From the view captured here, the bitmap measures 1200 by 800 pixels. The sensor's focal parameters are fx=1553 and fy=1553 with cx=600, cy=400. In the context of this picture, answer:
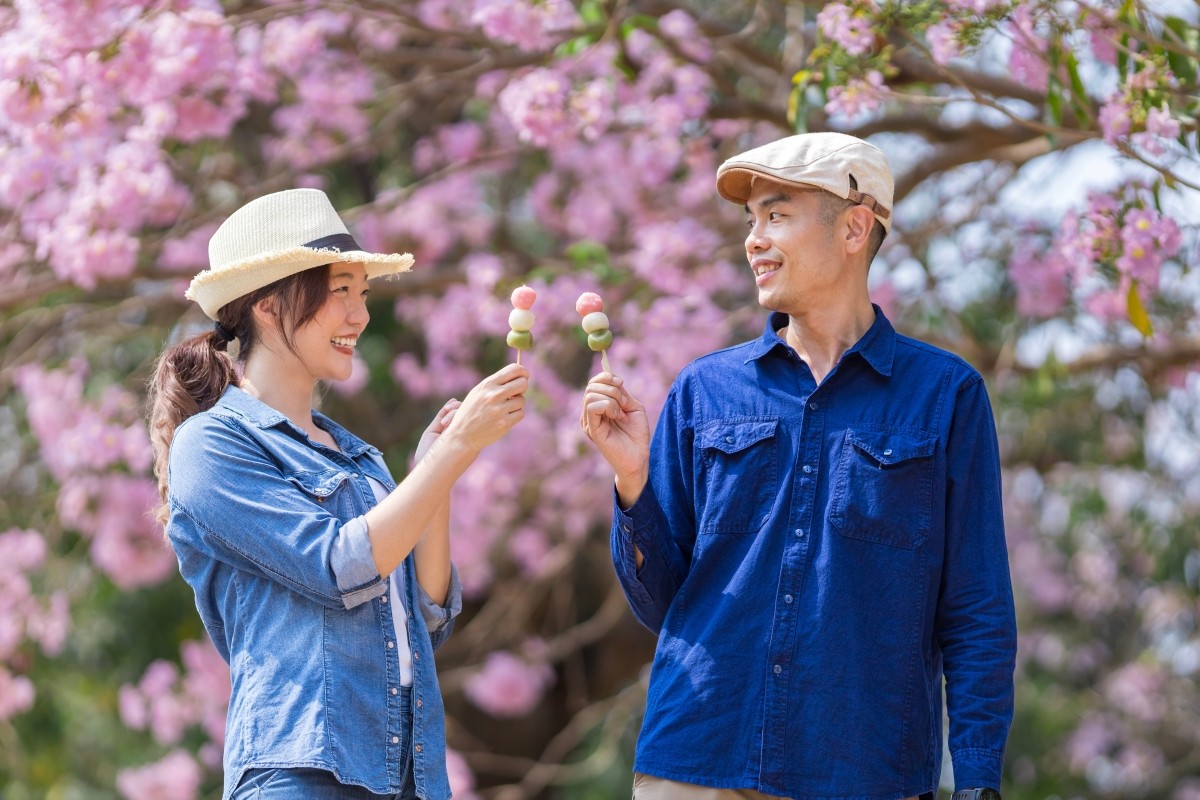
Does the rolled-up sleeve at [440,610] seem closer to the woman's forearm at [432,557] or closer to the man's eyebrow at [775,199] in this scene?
the woman's forearm at [432,557]

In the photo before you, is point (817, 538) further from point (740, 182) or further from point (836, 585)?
point (740, 182)

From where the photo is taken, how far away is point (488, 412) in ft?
8.09

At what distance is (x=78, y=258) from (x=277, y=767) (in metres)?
3.07

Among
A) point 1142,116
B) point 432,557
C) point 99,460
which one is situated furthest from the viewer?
point 99,460

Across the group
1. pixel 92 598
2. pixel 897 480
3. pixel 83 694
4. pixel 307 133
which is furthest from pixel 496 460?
pixel 897 480

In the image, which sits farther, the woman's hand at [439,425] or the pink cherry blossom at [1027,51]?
the pink cherry blossom at [1027,51]

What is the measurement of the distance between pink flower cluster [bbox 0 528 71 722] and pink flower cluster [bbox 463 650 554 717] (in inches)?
68.8

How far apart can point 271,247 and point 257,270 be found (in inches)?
2.0

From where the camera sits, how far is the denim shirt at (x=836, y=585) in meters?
2.41

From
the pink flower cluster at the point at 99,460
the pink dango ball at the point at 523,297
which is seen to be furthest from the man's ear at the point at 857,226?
the pink flower cluster at the point at 99,460

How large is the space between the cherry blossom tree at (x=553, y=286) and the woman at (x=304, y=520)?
158cm

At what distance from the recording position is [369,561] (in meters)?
2.37

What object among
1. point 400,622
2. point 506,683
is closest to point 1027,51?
point 400,622

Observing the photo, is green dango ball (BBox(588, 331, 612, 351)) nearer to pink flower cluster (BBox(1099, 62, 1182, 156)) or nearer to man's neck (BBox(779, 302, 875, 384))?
man's neck (BBox(779, 302, 875, 384))
